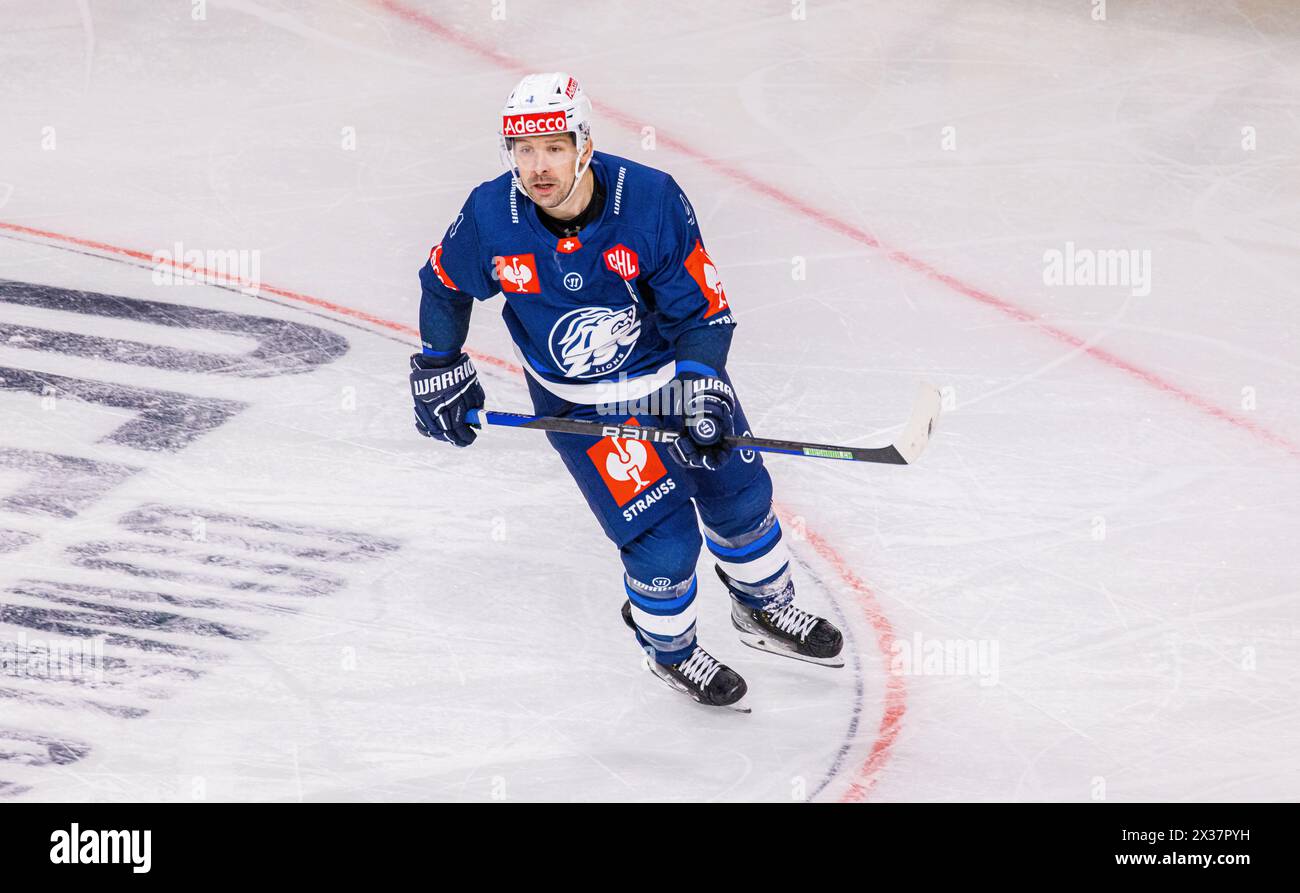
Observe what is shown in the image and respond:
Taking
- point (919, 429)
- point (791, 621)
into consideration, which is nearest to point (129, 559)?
point (791, 621)

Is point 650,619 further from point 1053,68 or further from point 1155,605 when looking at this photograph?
point 1053,68

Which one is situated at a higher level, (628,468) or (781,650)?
(628,468)

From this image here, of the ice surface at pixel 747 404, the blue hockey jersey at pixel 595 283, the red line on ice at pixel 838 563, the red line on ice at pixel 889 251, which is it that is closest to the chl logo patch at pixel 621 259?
the blue hockey jersey at pixel 595 283

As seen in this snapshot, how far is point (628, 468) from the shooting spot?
3.90 m

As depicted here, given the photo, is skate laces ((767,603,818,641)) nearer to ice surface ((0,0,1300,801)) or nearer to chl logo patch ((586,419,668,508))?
ice surface ((0,0,1300,801))

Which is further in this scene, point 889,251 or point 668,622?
point 889,251

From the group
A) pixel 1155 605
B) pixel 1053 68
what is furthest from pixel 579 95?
pixel 1053 68

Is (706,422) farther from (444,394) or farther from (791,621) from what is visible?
(791,621)

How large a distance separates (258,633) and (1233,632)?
245 centimetres

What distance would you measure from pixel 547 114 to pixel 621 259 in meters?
0.35

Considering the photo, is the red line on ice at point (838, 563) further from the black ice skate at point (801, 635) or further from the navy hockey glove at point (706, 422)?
the navy hockey glove at point (706, 422)

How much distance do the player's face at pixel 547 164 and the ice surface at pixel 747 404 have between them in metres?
1.25

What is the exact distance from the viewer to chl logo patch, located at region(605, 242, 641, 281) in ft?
12.3

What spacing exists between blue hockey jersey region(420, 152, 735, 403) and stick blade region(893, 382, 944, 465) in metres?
0.46
